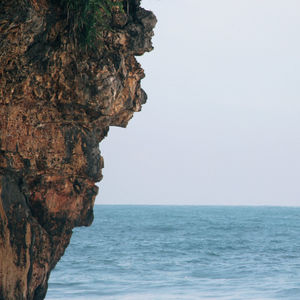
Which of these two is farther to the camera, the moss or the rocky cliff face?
the moss

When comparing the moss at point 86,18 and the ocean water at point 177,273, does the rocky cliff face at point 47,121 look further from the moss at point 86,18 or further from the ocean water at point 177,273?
the ocean water at point 177,273

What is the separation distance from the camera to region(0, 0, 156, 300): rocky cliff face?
8.15 meters

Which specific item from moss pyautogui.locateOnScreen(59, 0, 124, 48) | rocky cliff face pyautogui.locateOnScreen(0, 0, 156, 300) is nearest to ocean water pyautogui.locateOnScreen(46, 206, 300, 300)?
rocky cliff face pyautogui.locateOnScreen(0, 0, 156, 300)

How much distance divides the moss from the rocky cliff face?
0.45 ft

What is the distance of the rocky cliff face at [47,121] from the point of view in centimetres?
815

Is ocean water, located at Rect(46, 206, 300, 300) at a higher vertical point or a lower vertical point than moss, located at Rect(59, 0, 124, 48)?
lower

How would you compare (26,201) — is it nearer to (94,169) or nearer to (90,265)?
(94,169)

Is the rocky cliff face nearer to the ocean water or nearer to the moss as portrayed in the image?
the moss

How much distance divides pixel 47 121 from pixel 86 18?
1691 mm

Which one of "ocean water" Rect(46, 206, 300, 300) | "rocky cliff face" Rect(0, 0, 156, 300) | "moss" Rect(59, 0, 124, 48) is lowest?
"ocean water" Rect(46, 206, 300, 300)

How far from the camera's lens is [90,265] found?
2398 centimetres

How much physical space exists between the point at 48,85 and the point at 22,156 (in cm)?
116

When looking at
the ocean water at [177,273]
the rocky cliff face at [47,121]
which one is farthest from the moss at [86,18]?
the ocean water at [177,273]

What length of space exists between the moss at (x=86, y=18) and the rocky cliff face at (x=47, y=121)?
136 millimetres
